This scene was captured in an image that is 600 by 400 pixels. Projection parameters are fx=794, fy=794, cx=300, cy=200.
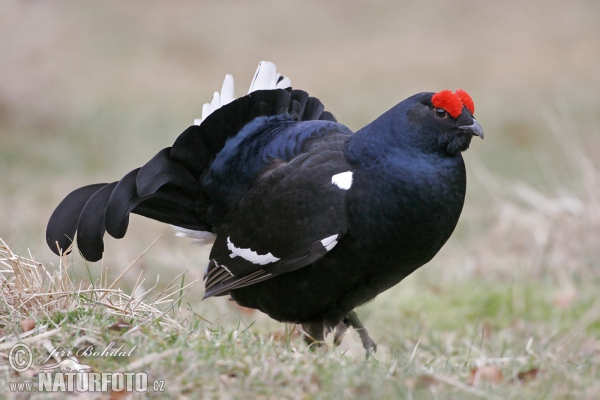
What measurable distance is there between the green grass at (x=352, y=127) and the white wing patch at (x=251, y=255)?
0.37 metres

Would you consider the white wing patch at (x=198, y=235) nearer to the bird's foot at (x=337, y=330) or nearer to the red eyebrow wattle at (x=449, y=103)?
the bird's foot at (x=337, y=330)

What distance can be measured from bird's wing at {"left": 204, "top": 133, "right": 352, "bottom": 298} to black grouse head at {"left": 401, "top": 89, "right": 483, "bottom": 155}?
36cm

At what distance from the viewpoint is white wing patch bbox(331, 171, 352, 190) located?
363cm

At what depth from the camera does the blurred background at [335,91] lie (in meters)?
6.64

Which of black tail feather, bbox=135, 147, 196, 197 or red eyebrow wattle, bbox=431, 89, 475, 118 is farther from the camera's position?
black tail feather, bbox=135, 147, 196, 197

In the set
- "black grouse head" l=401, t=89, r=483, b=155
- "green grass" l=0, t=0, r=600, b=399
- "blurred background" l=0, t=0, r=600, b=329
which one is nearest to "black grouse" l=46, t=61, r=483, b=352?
"black grouse head" l=401, t=89, r=483, b=155

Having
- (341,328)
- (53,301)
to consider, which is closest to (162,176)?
(53,301)

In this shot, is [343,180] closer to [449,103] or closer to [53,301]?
[449,103]

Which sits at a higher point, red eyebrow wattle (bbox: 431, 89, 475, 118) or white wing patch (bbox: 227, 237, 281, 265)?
red eyebrow wattle (bbox: 431, 89, 475, 118)

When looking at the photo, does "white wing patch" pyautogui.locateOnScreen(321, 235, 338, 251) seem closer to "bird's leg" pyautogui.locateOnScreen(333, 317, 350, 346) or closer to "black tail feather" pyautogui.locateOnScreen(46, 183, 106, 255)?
"bird's leg" pyautogui.locateOnScreen(333, 317, 350, 346)

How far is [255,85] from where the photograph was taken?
4.49m

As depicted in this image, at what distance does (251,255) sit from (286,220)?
0.30 metres

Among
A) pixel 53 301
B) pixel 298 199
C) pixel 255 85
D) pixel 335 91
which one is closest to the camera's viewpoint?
pixel 53 301

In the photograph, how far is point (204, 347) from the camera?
10.0 feet
